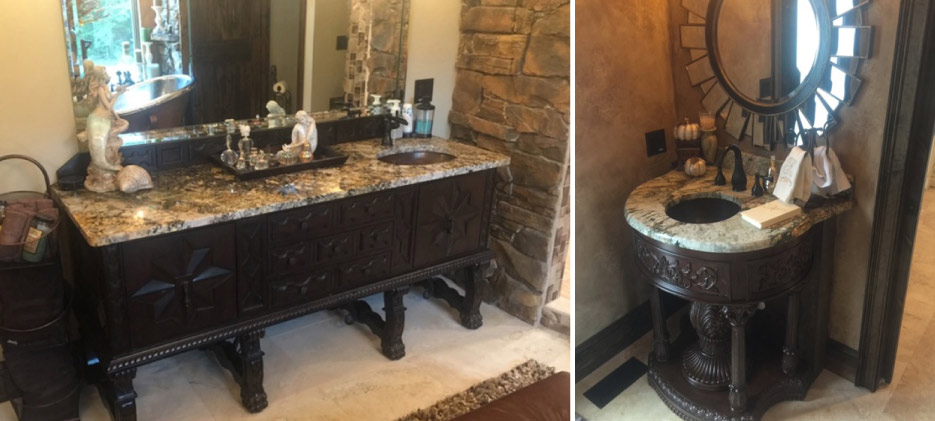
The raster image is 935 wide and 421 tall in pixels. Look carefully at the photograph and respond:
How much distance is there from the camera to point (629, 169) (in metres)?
0.89

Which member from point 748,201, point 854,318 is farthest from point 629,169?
point 854,318

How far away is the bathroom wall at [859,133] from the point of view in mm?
859

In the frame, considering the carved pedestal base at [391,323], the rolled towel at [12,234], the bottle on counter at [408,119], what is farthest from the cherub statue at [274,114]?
the rolled towel at [12,234]

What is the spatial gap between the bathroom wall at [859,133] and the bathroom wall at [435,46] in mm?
1979

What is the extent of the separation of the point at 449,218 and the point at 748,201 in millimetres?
1520

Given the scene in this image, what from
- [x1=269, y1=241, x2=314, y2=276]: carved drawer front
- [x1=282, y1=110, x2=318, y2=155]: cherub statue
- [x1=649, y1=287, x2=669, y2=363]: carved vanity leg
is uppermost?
[x1=282, y1=110, x2=318, y2=155]: cherub statue

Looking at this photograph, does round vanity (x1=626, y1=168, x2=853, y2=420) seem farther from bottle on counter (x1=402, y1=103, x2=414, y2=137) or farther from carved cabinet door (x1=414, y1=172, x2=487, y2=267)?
bottle on counter (x1=402, y1=103, x2=414, y2=137)

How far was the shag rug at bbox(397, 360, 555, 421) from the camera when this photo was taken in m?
2.27

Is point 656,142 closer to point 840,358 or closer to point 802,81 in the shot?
point 802,81

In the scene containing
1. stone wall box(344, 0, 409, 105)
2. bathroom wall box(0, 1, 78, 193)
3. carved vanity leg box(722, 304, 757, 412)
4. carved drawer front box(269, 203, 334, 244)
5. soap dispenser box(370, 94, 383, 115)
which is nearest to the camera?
carved vanity leg box(722, 304, 757, 412)

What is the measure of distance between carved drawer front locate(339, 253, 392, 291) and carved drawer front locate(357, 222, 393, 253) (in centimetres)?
4

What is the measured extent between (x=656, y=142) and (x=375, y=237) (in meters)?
1.51

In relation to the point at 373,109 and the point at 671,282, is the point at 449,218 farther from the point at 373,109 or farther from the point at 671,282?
the point at 671,282

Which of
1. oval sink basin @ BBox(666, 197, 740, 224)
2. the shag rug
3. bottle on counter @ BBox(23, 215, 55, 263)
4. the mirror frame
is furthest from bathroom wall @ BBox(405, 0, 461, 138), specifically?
the mirror frame
